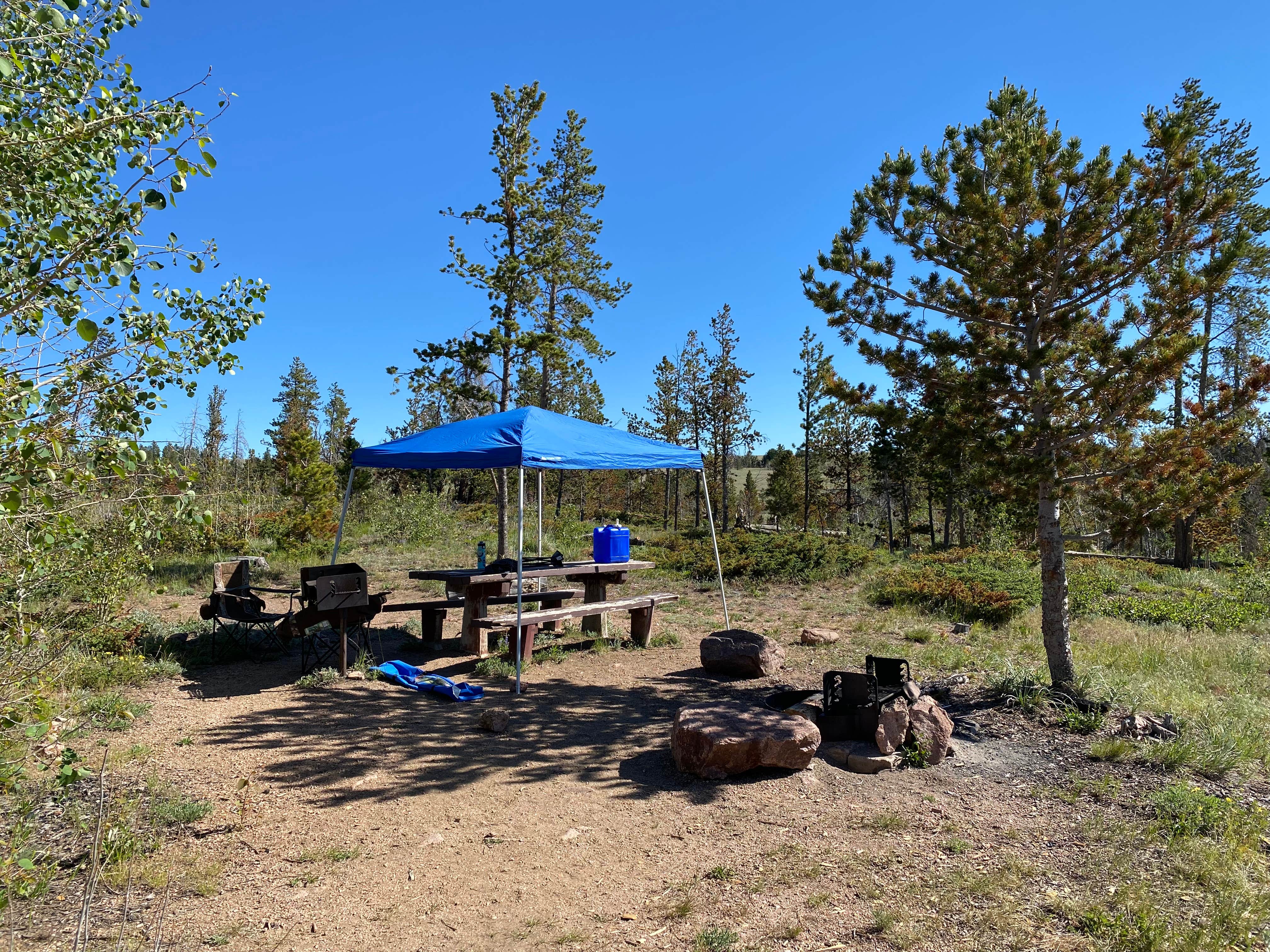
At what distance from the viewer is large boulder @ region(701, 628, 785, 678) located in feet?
22.6

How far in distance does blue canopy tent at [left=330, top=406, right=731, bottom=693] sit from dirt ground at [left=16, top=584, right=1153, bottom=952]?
162cm

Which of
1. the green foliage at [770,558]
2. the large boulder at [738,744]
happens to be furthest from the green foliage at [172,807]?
the green foliage at [770,558]

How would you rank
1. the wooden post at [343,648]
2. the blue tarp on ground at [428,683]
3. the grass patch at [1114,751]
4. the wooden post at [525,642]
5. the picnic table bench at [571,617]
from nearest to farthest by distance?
the grass patch at [1114,751] < the blue tarp on ground at [428,683] < the wooden post at [343,648] < the picnic table bench at [571,617] < the wooden post at [525,642]

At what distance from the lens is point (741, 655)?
6887mm

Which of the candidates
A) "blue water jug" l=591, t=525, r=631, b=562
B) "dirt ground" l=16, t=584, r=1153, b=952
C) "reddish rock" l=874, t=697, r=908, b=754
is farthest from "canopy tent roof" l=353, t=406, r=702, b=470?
"reddish rock" l=874, t=697, r=908, b=754

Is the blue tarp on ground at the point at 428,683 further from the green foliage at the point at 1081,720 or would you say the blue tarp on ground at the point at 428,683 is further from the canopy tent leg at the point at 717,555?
the green foliage at the point at 1081,720

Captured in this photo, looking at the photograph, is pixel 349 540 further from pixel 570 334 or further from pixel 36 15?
pixel 36 15

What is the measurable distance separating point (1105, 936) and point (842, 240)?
522cm

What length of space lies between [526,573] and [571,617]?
0.87 m

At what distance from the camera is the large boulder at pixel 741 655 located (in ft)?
22.6

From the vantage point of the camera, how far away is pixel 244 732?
4910mm

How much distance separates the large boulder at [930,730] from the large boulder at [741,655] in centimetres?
209

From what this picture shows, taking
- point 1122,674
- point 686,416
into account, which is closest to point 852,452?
point 686,416

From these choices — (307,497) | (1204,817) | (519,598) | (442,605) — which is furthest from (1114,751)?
(307,497)
